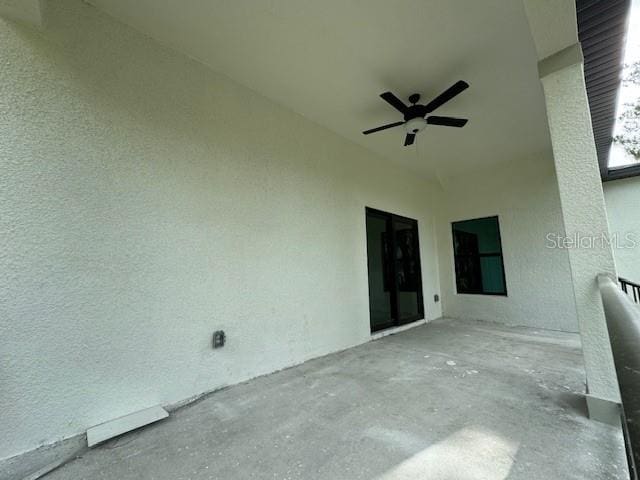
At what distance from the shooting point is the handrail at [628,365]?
306 mm

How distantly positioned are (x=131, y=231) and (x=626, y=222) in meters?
6.97

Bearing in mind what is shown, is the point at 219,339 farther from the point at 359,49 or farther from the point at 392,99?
the point at 359,49

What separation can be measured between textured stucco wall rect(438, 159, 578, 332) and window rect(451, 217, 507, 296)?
0.75 feet

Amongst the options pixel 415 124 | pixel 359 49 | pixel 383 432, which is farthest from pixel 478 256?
pixel 383 432

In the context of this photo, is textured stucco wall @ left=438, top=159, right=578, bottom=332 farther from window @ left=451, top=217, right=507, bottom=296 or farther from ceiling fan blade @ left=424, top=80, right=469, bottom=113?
ceiling fan blade @ left=424, top=80, right=469, bottom=113

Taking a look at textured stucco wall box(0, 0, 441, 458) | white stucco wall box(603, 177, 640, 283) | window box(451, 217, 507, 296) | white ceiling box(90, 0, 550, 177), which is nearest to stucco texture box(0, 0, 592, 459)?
textured stucco wall box(0, 0, 441, 458)

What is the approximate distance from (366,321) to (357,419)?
6.75 ft

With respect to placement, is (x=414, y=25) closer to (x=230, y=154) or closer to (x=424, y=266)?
(x=230, y=154)

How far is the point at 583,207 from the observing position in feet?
5.68

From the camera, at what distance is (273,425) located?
1.76m

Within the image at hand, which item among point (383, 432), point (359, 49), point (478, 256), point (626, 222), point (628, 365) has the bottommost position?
point (383, 432)

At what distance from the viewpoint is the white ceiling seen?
206 centimetres

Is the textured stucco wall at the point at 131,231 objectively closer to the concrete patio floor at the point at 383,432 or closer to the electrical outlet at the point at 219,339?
the electrical outlet at the point at 219,339

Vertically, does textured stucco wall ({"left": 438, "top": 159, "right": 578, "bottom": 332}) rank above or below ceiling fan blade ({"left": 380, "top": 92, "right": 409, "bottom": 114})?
below
